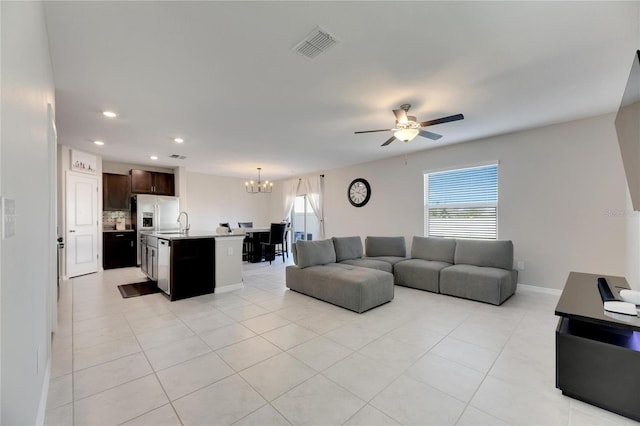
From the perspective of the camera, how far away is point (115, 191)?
6.61m

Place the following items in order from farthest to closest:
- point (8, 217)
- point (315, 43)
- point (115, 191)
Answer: point (115, 191) → point (315, 43) → point (8, 217)

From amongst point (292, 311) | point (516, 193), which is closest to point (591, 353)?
point (292, 311)

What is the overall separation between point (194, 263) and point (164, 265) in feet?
1.53

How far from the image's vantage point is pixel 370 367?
2215 millimetres

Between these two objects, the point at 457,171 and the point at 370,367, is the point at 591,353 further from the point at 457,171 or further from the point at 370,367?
the point at 457,171

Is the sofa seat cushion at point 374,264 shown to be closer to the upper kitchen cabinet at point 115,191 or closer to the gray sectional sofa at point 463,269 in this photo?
the gray sectional sofa at point 463,269

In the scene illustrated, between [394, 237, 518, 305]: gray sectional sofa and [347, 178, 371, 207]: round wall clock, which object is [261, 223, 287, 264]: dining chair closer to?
[347, 178, 371, 207]: round wall clock

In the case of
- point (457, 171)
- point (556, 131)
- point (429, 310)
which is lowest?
point (429, 310)

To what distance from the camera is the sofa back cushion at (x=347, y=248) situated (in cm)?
505

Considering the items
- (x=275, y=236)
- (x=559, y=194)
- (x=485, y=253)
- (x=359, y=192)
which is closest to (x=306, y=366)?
(x=485, y=253)

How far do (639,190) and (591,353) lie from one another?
1.17 metres

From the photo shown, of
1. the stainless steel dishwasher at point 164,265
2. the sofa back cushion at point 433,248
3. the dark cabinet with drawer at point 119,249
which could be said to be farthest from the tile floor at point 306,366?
the dark cabinet with drawer at point 119,249

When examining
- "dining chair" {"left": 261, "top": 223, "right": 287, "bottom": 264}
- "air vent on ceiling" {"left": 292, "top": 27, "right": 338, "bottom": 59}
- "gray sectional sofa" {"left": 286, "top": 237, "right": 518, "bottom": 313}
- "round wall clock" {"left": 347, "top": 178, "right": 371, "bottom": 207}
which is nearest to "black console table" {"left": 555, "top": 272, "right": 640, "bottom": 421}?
"gray sectional sofa" {"left": 286, "top": 237, "right": 518, "bottom": 313}

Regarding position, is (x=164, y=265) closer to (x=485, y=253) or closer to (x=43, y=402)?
(x=43, y=402)
